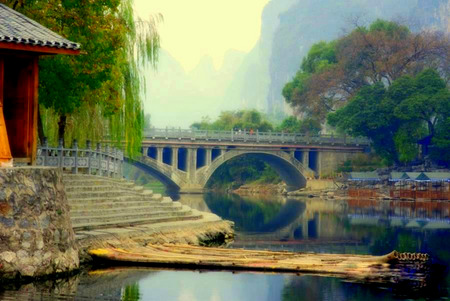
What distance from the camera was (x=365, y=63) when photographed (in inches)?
3885

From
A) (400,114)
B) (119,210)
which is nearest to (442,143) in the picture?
(400,114)

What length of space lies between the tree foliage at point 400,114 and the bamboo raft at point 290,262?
64.0 metres

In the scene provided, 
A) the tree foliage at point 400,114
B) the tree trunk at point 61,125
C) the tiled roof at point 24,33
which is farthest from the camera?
the tree foliage at point 400,114

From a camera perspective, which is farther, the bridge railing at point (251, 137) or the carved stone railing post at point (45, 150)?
the bridge railing at point (251, 137)

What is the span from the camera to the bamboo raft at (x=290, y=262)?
22.7 metres

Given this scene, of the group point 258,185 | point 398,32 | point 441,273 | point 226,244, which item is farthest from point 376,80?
point 441,273

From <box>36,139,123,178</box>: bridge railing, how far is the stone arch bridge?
49.1 m

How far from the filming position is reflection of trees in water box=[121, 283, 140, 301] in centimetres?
1980

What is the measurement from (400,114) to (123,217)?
6252 centimetres

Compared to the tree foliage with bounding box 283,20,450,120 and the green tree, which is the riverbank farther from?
the tree foliage with bounding box 283,20,450,120

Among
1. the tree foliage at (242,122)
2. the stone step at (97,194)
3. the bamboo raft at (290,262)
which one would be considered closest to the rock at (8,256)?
the bamboo raft at (290,262)

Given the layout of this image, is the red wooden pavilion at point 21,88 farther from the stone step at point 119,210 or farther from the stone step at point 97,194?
the stone step at point 97,194

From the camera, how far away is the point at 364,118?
3568 inches

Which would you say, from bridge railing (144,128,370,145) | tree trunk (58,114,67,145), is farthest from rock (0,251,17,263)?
bridge railing (144,128,370,145)
